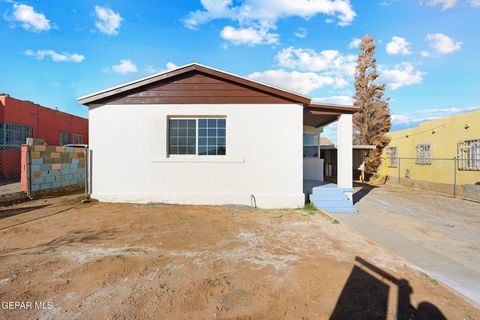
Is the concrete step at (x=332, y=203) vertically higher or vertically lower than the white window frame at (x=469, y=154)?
lower

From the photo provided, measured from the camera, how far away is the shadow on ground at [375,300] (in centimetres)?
265

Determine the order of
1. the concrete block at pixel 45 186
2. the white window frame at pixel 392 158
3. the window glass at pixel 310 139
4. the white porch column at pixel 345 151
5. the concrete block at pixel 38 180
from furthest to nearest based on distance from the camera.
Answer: the white window frame at pixel 392 158 → the window glass at pixel 310 139 → the concrete block at pixel 45 186 → the concrete block at pixel 38 180 → the white porch column at pixel 345 151

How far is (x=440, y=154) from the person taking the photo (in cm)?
1426

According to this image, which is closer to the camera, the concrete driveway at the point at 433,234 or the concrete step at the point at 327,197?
the concrete driveway at the point at 433,234

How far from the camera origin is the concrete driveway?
3.73 m

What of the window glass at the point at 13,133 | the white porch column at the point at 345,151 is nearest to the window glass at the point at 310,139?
the white porch column at the point at 345,151

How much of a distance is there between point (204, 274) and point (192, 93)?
614 cm

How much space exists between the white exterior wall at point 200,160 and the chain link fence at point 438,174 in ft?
30.4

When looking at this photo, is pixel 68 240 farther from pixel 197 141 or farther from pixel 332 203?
pixel 332 203

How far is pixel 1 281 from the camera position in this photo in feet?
10.5

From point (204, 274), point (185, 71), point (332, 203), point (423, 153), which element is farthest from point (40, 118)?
point (423, 153)

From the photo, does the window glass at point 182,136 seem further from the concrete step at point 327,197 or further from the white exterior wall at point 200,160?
the concrete step at point 327,197

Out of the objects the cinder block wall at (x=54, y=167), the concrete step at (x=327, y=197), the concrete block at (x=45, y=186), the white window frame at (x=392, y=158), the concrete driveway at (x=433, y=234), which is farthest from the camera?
the white window frame at (x=392, y=158)

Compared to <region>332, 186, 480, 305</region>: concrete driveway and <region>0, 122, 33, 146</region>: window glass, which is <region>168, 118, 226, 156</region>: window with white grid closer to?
<region>332, 186, 480, 305</region>: concrete driveway
